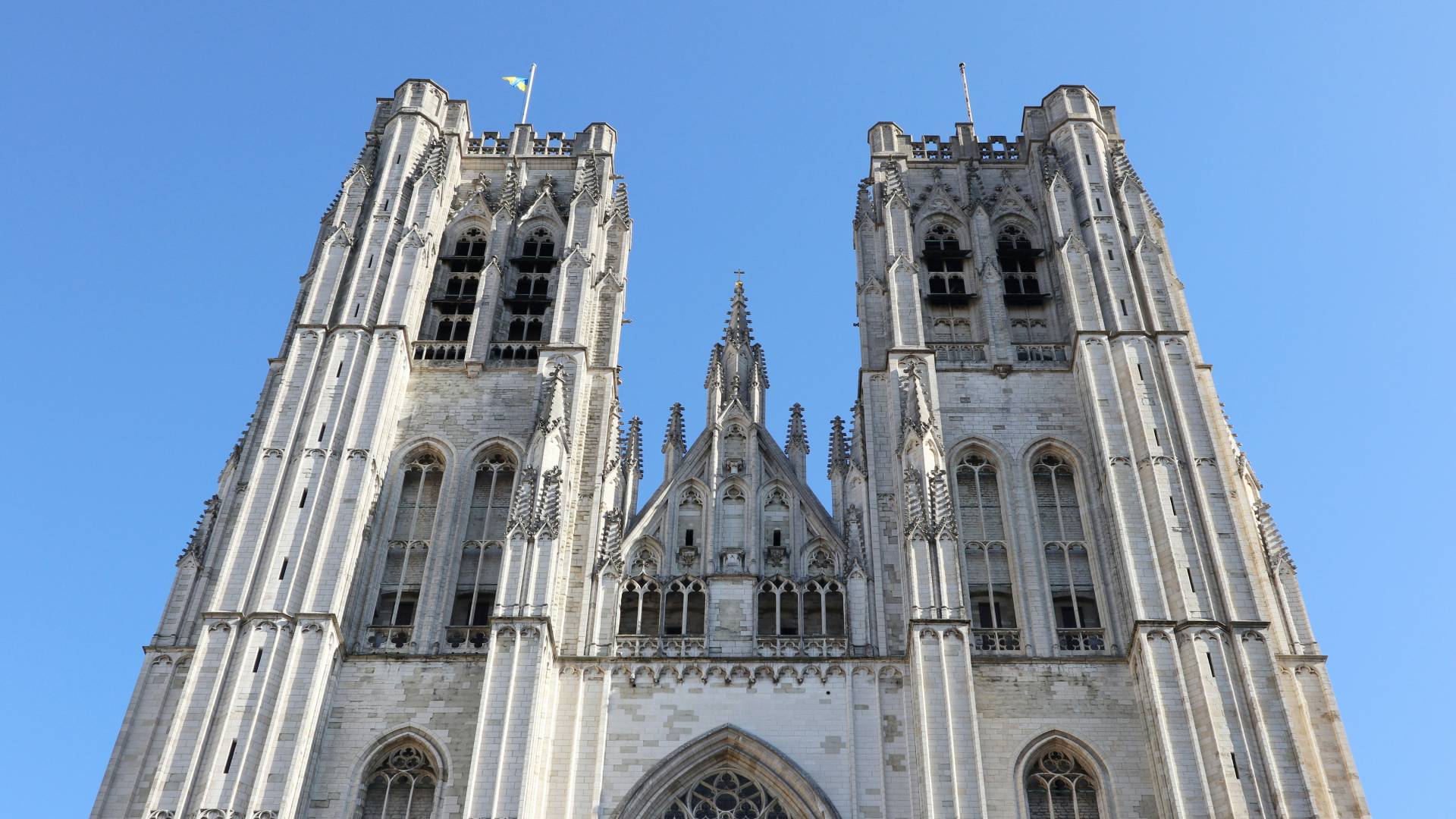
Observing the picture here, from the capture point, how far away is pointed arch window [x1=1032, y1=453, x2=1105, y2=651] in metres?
29.2

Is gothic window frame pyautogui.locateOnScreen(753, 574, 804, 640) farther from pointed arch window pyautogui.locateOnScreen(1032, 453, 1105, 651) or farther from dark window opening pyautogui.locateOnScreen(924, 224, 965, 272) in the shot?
dark window opening pyautogui.locateOnScreen(924, 224, 965, 272)

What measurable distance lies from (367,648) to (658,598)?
5.31m

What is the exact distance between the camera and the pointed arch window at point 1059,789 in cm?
2661

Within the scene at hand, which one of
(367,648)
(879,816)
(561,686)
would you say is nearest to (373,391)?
(367,648)

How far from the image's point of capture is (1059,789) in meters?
26.9

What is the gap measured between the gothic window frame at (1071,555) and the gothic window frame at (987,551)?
556mm

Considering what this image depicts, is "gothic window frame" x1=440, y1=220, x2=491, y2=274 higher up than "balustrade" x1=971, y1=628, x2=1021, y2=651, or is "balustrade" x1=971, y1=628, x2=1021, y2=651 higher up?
"gothic window frame" x1=440, y1=220, x2=491, y2=274

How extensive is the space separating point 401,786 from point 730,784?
548 centimetres

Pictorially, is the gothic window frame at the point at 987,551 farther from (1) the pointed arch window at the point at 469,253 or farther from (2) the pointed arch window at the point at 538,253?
(1) the pointed arch window at the point at 469,253

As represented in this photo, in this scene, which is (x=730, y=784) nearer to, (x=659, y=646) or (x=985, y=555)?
(x=659, y=646)

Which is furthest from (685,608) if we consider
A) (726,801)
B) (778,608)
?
(726,801)

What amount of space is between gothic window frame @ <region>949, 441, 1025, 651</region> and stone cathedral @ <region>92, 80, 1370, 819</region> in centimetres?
8

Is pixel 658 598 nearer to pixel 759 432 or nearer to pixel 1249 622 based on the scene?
pixel 759 432

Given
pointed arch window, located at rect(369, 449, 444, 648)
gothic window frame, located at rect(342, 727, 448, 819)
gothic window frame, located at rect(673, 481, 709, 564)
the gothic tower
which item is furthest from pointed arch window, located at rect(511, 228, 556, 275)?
gothic window frame, located at rect(342, 727, 448, 819)
